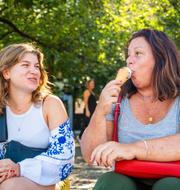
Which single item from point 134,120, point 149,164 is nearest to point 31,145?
point 134,120

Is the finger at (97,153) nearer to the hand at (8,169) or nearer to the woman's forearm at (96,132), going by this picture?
the woman's forearm at (96,132)

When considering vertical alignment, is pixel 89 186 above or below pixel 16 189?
below

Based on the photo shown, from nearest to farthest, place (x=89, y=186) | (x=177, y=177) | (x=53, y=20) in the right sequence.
Result: (x=177, y=177) → (x=89, y=186) → (x=53, y=20)

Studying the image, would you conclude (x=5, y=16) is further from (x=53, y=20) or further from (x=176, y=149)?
(x=176, y=149)

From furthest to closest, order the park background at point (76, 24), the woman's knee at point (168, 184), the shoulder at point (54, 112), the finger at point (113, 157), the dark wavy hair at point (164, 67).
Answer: the park background at point (76, 24), the shoulder at point (54, 112), the dark wavy hair at point (164, 67), the finger at point (113, 157), the woman's knee at point (168, 184)

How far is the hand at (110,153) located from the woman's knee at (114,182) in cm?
7

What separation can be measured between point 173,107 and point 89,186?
15.9 feet

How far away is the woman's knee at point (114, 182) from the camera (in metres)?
2.78

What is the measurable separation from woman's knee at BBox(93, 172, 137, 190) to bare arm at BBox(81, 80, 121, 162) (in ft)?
0.90

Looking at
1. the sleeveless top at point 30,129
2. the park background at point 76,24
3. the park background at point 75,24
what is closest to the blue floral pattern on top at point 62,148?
the sleeveless top at point 30,129

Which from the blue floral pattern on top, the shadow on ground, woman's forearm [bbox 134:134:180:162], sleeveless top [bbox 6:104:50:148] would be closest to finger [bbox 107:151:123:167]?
woman's forearm [bbox 134:134:180:162]

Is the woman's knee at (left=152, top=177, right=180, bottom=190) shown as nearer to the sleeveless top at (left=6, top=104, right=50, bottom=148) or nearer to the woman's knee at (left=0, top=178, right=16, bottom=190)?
the woman's knee at (left=0, top=178, right=16, bottom=190)

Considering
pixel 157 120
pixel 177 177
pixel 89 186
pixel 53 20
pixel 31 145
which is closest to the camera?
pixel 177 177

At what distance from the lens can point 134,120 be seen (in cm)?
315
